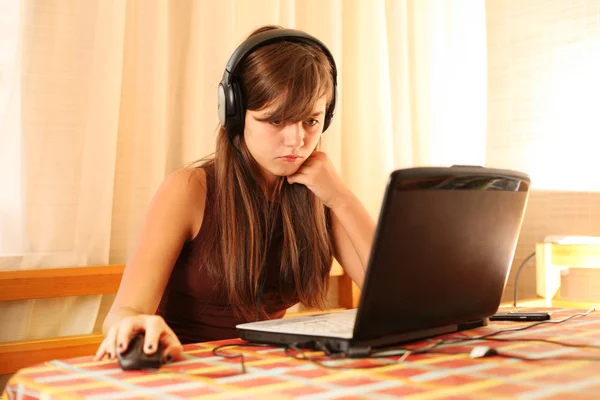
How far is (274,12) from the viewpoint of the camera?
6.66 feet

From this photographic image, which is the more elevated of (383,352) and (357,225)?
(357,225)

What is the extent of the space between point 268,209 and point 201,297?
0.22 meters

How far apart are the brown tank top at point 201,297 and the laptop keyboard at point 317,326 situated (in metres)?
0.33

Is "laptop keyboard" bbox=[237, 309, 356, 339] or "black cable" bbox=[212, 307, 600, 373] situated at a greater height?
"laptop keyboard" bbox=[237, 309, 356, 339]

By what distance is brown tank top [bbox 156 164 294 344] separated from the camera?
4.36 ft

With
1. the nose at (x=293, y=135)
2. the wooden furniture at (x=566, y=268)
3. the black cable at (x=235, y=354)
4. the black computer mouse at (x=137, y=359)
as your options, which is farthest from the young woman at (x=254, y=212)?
the wooden furniture at (x=566, y=268)

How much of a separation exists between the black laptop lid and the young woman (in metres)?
0.44

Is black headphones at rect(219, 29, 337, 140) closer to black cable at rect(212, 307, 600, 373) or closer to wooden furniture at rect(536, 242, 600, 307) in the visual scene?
black cable at rect(212, 307, 600, 373)

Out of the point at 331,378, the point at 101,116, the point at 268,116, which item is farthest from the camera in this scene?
the point at 101,116

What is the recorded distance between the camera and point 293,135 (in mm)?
1261

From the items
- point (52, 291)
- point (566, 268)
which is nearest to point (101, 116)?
point (52, 291)

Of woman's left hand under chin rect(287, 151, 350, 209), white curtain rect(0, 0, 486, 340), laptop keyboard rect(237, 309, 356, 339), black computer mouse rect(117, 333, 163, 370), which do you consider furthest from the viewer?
white curtain rect(0, 0, 486, 340)

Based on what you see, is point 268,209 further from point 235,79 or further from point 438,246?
point 438,246

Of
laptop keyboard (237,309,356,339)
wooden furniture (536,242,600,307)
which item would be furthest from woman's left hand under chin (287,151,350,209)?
wooden furniture (536,242,600,307)
